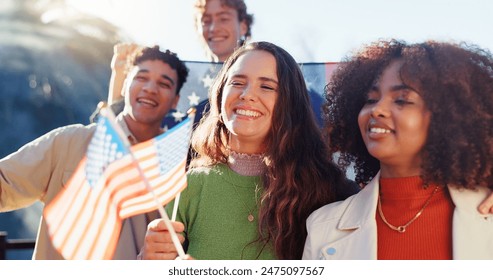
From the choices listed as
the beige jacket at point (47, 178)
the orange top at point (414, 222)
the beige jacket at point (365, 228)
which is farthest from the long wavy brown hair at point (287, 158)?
the beige jacket at point (47, 178)

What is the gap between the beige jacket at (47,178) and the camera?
2484 mm

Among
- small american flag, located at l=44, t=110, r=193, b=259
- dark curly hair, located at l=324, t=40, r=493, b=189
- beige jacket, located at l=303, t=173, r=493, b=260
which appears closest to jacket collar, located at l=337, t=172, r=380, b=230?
beige jacket, located at l=303, t=173, r=493, b=260

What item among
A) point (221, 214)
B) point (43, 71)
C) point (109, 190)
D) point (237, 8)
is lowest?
point (221, 214)

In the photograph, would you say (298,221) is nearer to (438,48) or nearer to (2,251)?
(438,48)

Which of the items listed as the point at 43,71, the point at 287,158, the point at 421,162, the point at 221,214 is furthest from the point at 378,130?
the point at 43,71

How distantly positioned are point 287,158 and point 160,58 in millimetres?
940

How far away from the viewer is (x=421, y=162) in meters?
1.99

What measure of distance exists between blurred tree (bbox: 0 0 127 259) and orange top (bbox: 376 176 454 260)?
11.3ft

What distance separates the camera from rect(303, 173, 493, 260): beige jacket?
1815 millimetres

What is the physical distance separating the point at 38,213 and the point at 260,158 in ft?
14.9

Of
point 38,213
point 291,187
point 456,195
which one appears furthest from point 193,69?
point 38,213

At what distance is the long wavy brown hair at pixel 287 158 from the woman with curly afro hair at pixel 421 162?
110mm

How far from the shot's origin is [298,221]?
2123 millimetres

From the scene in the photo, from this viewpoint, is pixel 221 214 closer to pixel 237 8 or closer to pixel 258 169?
pixel 258 169
